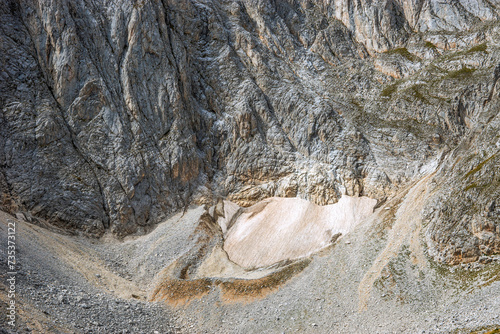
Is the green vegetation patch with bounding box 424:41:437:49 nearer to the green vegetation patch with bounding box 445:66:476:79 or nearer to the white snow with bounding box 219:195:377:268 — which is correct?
the green vegetation patch with bounding box 445:66:476:79

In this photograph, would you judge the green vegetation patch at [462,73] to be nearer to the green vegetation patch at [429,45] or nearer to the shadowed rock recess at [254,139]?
the shadowed rock recess at [254,139]

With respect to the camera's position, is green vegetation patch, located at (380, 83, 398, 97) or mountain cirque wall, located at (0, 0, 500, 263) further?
green vegetation patch, located at (380, 83, 398, 97)

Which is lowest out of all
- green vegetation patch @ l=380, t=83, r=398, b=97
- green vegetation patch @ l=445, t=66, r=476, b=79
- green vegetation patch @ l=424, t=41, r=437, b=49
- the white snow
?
the white snow

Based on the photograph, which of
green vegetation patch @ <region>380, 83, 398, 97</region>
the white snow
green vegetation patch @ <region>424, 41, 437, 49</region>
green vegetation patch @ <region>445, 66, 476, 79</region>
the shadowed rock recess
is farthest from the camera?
green vegetation patch @ <region>424, 41, 437, 49</region>

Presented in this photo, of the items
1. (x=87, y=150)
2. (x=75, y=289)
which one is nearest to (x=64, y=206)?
(x=87, y=150)

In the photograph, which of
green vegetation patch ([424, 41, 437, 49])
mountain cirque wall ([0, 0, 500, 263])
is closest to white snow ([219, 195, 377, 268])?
mountain cirque wall ([0, 0, 500, 263])

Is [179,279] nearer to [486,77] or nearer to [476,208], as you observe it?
[476,208]

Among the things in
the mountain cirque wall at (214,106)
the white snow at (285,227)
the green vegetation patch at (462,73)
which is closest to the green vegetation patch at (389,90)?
the mountain cirque wall at (214,106)
